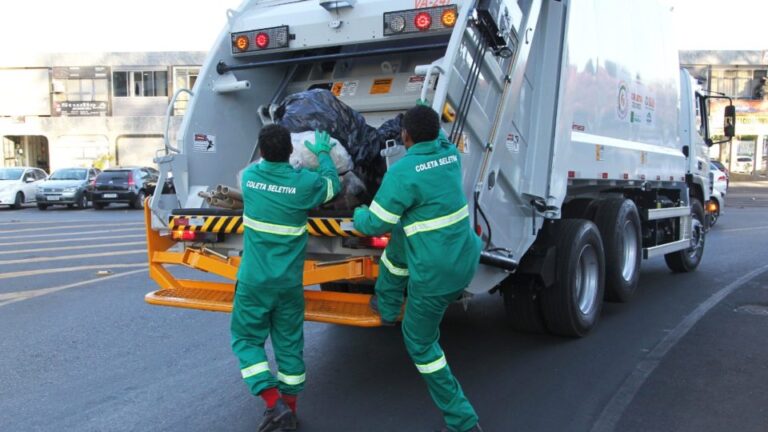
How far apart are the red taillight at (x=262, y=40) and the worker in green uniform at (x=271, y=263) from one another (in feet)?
5.70

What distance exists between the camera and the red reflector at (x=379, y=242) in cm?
404

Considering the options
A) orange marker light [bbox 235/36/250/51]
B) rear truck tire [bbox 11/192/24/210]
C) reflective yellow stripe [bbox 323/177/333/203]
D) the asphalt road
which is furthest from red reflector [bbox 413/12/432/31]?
rear truck tire [bbox 11/192/24/210]

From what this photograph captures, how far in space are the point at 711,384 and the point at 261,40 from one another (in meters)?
4.09

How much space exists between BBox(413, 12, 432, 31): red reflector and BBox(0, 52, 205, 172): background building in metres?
34.9

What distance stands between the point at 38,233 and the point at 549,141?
41.2 feet

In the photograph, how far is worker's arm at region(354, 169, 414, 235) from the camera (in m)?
3.40

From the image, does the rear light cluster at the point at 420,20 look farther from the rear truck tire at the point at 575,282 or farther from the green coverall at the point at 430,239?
the rear truck tire at the point at 575,282

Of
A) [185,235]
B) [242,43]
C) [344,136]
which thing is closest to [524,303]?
[344,136]

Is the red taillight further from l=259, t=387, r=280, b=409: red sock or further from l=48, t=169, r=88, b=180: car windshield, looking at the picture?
l=48, t=169, r=88, b=180: car windshield

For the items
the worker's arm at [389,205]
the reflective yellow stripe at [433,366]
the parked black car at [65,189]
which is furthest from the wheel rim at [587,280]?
the parked black car at [65,189]

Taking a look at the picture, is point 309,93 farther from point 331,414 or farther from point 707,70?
point 707,70

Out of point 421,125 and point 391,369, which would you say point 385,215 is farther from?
point 391,369

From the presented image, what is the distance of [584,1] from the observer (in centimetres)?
534

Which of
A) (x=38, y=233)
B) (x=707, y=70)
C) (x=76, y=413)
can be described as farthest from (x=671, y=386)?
(x=707, y=70)
